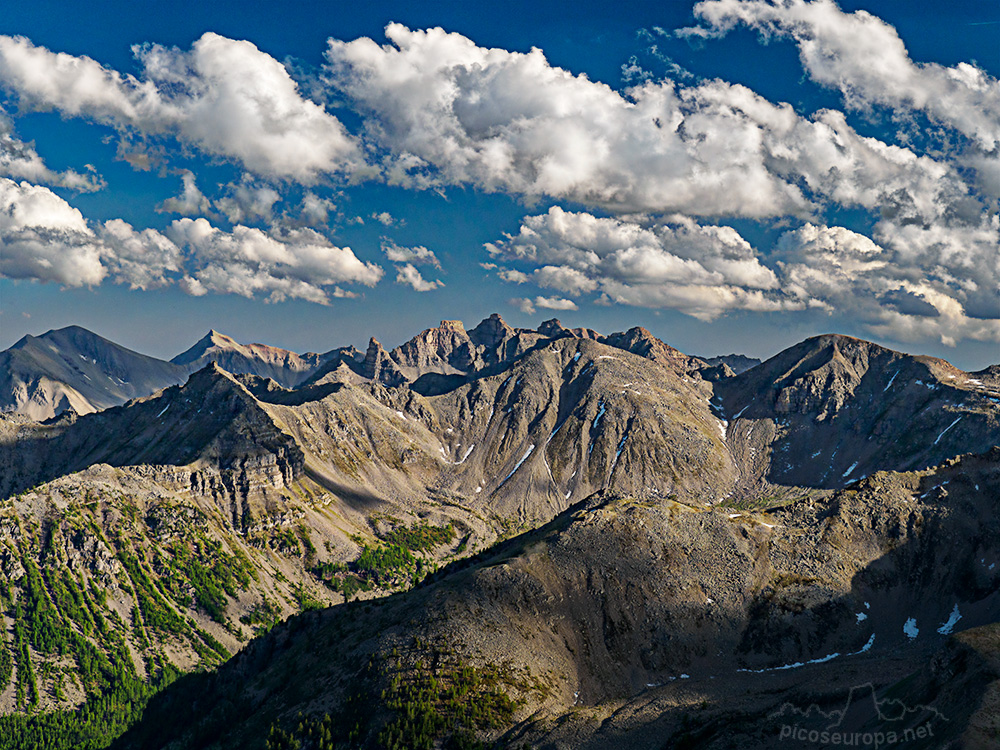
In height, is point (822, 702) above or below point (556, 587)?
below

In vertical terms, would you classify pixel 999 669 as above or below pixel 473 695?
above

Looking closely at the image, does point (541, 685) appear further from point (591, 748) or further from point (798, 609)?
point (798, 609)

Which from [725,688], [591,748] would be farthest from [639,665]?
[591,748]

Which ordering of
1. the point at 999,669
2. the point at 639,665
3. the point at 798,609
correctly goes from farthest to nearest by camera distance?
1. the point at 798,609
2. the point at 639,665
3. the point at 999,669

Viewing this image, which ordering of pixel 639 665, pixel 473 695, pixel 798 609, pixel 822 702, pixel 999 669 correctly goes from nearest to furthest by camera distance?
pixel 999 669 → pixel 822 702 → pixel 473 695 → pixel 639 665 → pixel 798 609

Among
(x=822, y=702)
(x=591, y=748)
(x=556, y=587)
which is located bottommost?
(x=591, y=748)

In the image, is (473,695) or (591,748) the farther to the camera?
(473,695)

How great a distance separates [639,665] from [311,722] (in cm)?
8408

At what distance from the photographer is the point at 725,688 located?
15800 centimetres

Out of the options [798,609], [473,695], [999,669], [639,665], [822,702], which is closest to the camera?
[999,669]

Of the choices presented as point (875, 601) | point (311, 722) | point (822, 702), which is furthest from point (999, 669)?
point (311, 722)

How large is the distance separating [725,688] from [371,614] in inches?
3911

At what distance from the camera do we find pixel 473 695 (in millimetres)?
153250

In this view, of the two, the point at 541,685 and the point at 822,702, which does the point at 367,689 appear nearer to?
the point at 541,685
